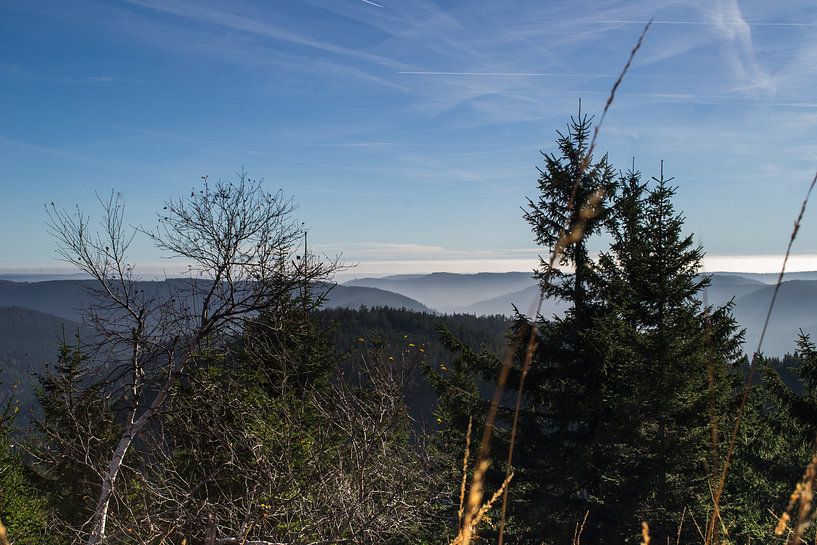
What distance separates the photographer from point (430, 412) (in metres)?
9.27

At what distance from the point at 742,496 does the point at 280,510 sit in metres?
10.1

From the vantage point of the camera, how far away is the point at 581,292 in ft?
40.8

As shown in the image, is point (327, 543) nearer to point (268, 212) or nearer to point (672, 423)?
point (268, 212)

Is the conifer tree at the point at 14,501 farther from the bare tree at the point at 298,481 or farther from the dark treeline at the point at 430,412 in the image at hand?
the bare tree at the point at 298,481

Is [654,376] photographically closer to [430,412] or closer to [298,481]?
[430,412]

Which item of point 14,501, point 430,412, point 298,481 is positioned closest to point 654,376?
point 430,412

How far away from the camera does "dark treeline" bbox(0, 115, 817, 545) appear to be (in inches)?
341

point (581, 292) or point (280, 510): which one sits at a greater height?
point (581, 292)

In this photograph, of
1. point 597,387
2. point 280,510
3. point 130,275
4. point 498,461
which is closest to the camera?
point 280,510

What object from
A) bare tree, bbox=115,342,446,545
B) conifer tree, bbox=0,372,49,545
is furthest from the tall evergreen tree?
conifer tree, bbox=0,372,49,545

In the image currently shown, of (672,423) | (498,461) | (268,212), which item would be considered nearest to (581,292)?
(672,423)

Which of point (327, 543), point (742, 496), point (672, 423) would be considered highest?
point (672, 423)

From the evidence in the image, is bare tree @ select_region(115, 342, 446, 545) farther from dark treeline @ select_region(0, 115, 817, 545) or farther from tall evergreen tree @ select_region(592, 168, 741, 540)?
tall evergreen tree @ select_region(592, 168, 741, 540)

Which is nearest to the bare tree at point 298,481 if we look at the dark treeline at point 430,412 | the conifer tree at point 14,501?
the dark treeline at point 430,412
